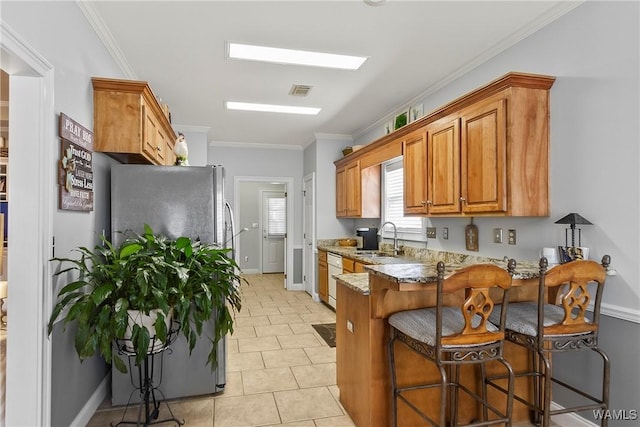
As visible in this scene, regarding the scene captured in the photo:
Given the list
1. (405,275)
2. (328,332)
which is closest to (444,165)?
(405,275)

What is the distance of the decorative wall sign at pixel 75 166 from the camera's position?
2.13m

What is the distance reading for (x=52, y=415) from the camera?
2.03 meters

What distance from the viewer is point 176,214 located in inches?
114

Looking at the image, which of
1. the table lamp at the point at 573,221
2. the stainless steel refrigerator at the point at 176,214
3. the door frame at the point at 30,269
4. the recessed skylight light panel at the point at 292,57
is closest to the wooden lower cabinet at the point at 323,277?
the stainless steel refrigerator at the point at 176,214

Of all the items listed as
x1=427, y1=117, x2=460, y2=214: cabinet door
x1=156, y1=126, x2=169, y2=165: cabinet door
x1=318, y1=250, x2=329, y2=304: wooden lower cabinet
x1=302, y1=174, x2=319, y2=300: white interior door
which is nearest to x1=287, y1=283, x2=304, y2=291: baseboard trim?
x1=302, y1=174, x2=319, y2=300: white interior door

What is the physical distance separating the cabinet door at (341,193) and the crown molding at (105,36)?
320cm

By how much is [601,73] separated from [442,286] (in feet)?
5.45

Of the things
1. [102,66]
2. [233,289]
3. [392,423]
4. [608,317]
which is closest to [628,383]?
[608,317]

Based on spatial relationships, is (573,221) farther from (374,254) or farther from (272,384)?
(374,254)

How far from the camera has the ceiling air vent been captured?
13.0 feet

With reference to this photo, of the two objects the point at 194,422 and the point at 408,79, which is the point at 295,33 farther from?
the point at 194,422

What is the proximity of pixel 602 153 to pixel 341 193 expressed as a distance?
3971mm

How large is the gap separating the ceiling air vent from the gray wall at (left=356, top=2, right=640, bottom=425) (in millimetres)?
2064

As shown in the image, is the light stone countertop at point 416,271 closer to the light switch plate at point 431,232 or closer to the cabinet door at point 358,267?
the light switch plate at point 431,232
